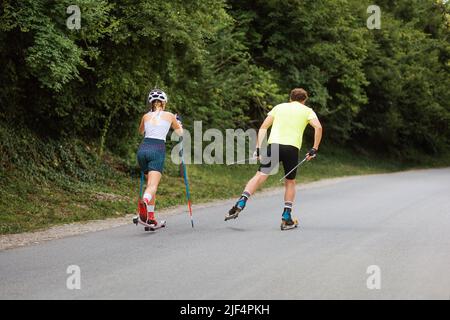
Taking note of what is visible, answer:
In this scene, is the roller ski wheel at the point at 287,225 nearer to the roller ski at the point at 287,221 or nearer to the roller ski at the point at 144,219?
the roller ski at the point at 287,221

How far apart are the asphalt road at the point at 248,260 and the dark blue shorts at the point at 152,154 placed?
0.97 m

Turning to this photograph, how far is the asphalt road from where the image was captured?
6477 millimetres

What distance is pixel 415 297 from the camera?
6.16m

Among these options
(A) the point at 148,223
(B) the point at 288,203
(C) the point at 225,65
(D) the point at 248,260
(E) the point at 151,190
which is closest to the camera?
(D) the point at 248,260

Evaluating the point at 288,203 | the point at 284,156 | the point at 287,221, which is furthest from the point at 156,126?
the point at 287,221

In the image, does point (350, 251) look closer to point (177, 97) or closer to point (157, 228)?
point (157, 228)

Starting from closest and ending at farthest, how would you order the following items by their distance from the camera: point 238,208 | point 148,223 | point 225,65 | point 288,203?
point 148,223, point 238,208, point 288,203, point 225,65

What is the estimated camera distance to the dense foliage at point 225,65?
1386cm

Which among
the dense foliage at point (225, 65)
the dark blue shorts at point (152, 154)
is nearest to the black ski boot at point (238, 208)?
the dark blue shorts at point (152, 154)

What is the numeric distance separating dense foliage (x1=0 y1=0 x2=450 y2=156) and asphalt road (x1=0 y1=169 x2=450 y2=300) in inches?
168

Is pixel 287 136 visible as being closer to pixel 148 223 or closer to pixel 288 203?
pixel 288 203

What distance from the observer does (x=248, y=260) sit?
8062 mm

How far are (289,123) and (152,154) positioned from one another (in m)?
2.01

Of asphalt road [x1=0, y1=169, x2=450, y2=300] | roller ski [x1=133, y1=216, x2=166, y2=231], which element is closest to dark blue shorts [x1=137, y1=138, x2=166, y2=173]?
roller ski [x1=133, y1=216, x2=166, y2=231]
